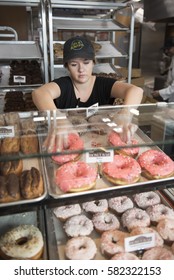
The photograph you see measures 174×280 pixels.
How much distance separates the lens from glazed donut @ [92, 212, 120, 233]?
1392mm

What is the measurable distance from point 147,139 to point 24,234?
82 cm

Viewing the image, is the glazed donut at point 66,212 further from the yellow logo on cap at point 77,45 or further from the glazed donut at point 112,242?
the yellow logo on cap at point 77,45

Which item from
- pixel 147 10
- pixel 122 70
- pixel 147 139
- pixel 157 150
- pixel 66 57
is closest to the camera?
pixel 147 139

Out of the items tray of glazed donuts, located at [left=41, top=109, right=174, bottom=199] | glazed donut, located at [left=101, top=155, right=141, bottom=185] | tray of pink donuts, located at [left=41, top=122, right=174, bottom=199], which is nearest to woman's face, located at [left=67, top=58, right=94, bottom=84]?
tray of glazed donuts, located at [left=41, top=109, right=174, bottom=199]

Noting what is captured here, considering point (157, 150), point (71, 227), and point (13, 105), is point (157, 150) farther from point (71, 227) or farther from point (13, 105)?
point (13, 105)

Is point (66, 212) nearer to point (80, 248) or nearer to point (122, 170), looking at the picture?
point (80, 248)

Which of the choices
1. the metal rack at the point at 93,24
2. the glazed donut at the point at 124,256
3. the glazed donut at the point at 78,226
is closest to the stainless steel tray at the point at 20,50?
the metal rack at the point at 93,24

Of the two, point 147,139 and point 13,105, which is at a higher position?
point 147,139

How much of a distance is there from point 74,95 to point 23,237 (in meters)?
1.09

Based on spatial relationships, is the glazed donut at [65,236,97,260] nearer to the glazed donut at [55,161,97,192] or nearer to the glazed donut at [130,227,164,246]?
the glazed donut at [130,227,164,246]

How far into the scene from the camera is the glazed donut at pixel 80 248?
120 cm

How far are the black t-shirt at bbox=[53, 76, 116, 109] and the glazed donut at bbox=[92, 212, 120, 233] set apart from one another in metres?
0.89

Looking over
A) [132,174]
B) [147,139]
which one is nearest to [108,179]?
[132,174]

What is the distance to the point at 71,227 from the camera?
137cm
